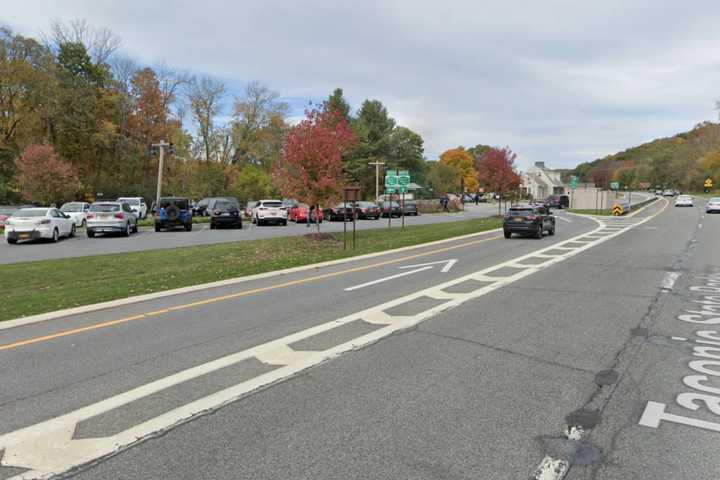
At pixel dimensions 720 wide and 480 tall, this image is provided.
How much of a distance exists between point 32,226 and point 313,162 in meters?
11.9

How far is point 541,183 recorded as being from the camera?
116m

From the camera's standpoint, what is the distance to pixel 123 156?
5428 centimetres

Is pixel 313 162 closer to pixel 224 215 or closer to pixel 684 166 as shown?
pixel 224 215

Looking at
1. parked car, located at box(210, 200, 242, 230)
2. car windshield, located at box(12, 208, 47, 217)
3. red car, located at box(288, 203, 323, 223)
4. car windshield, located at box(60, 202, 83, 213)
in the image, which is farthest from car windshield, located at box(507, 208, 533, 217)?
car windshield, located at box(60, 202, 83, 213)

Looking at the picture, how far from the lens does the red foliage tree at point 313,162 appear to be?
19438mm

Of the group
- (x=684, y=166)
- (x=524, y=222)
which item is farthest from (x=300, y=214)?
(x=684, y=166)

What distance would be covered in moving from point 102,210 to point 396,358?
22.5m

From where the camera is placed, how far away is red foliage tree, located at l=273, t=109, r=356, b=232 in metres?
19.4

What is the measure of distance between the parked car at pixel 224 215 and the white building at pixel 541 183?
9467cm

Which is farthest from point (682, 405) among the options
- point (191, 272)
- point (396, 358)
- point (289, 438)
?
point (191, 272)

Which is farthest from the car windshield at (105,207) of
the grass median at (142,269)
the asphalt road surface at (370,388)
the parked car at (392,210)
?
the parked car at (392,210)

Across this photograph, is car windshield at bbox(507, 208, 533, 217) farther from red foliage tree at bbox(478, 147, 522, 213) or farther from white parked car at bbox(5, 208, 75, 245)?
white parked car at bbox(5, 208, 75, 245)

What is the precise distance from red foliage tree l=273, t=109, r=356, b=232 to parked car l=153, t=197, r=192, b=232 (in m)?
8.90

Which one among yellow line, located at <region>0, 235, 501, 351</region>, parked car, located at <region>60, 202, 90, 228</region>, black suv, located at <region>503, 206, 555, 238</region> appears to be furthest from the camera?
parked car, located at <region>60, 202, 90, 228</region>
